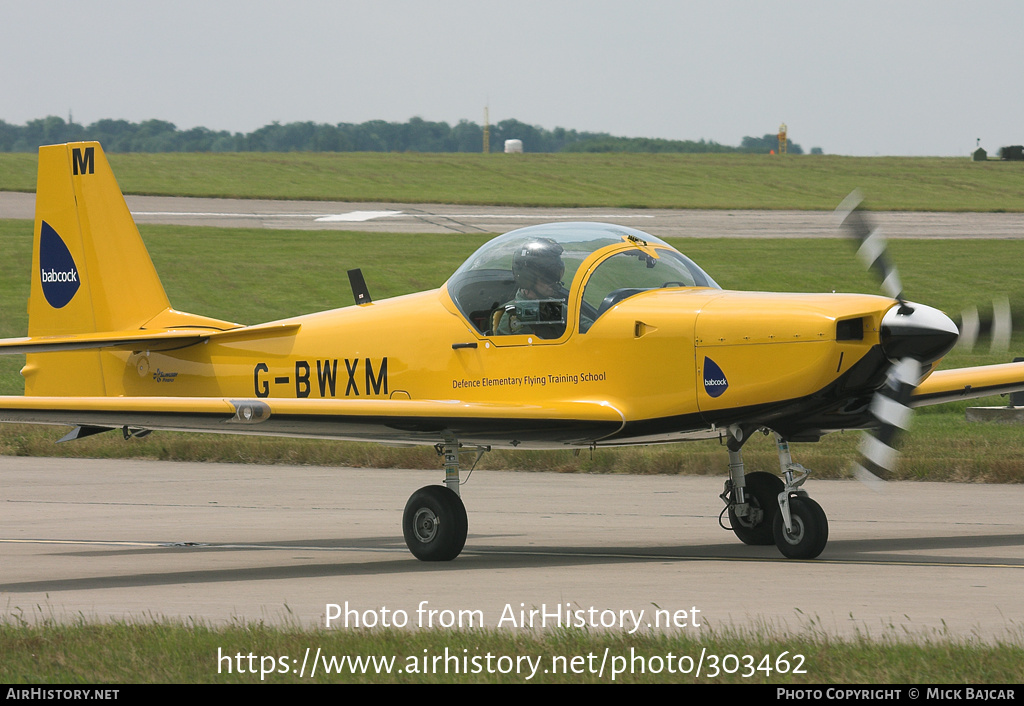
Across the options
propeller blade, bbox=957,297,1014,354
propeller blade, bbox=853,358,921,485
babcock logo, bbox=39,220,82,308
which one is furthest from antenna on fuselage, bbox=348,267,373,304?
propeller blade, bbox=957,297,1014,354

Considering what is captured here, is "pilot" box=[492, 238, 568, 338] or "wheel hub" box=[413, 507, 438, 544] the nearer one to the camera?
"pilot" box=[492, 238, 568, 338]

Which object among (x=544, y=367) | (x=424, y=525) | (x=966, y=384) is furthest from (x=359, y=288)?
(x=966, y=384)

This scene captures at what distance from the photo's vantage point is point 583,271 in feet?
38.4

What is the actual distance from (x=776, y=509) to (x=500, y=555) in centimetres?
256

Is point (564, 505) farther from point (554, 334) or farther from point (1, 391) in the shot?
point (1, 391)

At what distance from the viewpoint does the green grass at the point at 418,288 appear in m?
19.3

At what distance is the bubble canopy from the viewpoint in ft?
38.4

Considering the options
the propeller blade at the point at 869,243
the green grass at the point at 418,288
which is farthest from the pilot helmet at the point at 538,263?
the green grass at the point at 418,288

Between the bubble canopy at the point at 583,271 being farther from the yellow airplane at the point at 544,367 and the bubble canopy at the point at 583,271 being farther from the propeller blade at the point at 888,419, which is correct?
the propeller blade at the point at 888,419

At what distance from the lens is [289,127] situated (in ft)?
625

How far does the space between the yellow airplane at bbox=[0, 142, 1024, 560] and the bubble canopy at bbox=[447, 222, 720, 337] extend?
2 cm

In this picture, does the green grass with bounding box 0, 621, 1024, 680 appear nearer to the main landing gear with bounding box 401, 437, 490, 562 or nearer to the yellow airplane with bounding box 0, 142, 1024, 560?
the yellow airplane with bounding box 0, 142, 1024, 560
